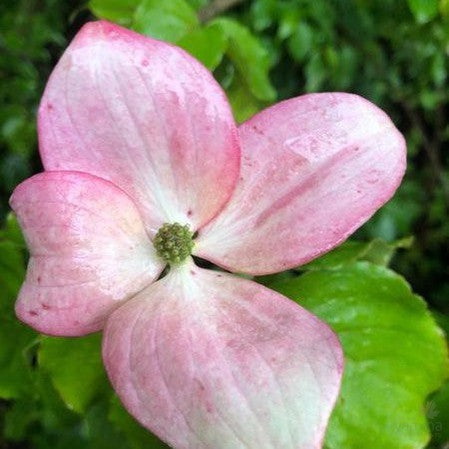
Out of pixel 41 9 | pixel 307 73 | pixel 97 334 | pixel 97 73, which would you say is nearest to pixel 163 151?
pixel 97 73

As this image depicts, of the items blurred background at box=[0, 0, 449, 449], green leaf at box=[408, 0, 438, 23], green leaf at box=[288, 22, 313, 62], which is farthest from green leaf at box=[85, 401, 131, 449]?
green leaf at box=[288, 22, 313, 62]

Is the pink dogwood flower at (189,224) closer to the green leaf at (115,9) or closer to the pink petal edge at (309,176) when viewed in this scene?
the pink petal edge at (309,176)

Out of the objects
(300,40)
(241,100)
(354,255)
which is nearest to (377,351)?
(354,255)

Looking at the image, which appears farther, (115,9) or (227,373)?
(115,9)

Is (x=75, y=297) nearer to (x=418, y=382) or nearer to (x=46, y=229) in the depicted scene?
(x=46, y=229)

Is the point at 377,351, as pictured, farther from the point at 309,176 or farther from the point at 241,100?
the point at 241,100

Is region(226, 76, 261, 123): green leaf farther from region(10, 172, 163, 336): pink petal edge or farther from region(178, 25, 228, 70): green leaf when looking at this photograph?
region(10, 172, 163, 336): pink petal edge
